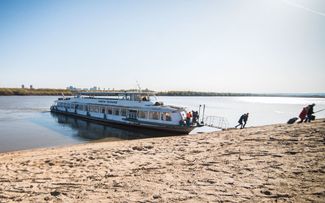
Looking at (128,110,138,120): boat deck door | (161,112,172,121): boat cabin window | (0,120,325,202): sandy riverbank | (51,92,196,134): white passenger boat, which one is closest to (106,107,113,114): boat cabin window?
(51,92,196,134): white passenger boat

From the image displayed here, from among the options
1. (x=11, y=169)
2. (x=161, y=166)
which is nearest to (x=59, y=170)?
(x=11, y=169)

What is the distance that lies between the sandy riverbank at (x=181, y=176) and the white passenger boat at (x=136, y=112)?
1474 centimetres

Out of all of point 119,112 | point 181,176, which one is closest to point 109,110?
point 119,112

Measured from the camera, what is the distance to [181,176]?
26.5ft

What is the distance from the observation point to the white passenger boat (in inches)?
1058

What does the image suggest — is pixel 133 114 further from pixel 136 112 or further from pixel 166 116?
pixel 166 116

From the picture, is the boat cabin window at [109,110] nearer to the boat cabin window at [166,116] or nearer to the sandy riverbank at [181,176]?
the boat cabin window at [166,116]

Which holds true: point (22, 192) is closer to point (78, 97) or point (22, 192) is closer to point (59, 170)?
point (59, 170)

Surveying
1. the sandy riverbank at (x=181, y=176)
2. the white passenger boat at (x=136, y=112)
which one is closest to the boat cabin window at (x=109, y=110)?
the white passenger boat at (x=136, y=112)

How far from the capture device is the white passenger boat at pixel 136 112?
26.9 metres

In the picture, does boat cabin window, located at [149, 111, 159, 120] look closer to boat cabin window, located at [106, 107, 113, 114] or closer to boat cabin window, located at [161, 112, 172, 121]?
boat cabin window, located at [161, 112, 172, 121]

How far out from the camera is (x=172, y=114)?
88.7 ft

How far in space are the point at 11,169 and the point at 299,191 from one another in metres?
11.4

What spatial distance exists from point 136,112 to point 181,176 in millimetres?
23374
